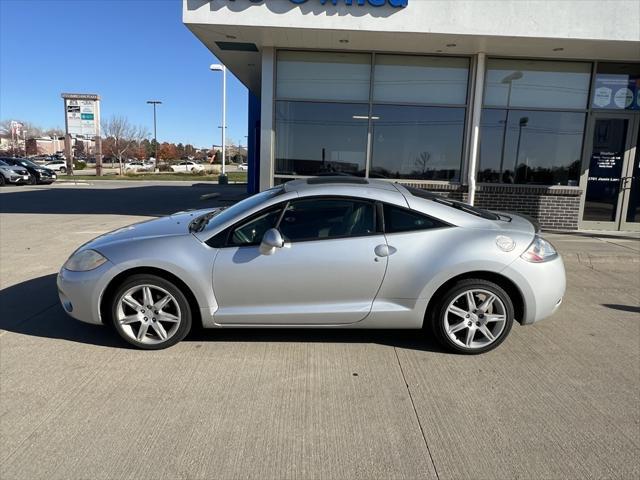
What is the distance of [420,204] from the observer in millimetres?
4027

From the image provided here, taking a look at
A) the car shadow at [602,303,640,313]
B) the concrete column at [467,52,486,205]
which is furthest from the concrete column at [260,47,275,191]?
the car shadow at [602,303,640,313]

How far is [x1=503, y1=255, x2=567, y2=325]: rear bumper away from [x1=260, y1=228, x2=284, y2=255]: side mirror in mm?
1870

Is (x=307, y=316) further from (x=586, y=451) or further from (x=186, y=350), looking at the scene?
(x=586, y=451)

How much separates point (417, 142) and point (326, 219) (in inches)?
273

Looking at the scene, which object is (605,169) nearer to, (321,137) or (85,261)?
(321,137)

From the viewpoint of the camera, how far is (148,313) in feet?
12.6

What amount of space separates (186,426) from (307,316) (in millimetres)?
1330

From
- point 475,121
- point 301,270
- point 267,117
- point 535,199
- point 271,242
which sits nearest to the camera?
point 271,242

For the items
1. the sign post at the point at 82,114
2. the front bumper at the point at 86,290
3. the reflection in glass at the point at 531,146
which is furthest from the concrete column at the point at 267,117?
the sign post at the point at 82,114

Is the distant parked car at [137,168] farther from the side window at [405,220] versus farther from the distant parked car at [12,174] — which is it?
the side window at [405,220]

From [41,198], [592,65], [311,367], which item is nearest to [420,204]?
[311,367]

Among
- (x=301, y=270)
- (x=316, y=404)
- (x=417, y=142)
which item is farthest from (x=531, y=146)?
(x=316, y=404)

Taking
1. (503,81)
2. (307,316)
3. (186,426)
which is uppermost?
(503,81)

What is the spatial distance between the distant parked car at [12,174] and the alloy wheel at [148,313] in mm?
24821
